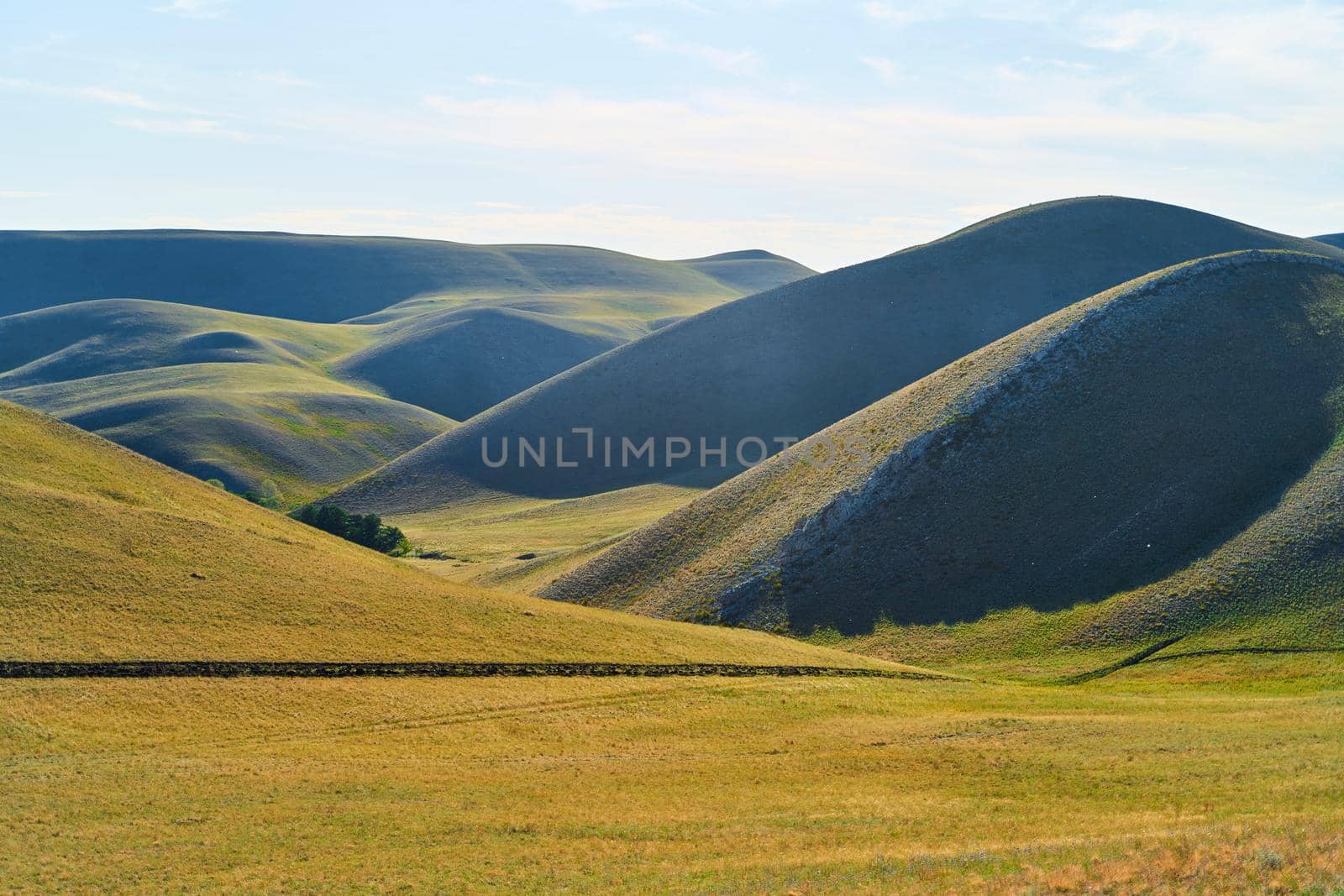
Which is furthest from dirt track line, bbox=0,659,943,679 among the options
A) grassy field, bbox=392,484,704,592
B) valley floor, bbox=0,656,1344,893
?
grassy field, bbox=392,484,704,592

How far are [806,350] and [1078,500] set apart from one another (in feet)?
275

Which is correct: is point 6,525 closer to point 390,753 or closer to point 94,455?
point 94,455

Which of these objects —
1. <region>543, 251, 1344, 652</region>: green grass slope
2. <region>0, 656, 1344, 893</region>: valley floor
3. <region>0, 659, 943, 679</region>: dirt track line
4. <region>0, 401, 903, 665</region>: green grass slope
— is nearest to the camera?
<region>0, 656, 1344, 893</region>: valley floor

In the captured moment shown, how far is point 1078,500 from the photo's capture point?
73.6 metres

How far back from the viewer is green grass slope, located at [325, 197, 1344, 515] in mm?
147375

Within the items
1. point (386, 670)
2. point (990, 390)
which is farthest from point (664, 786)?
point (990, 390)

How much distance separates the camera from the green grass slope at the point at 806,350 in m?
147

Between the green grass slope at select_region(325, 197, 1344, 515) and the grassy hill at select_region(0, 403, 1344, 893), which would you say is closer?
the grassy hill at select_region(0, 403, 1344, 893)

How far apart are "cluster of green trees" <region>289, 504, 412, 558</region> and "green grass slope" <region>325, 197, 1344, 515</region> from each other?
32720mm

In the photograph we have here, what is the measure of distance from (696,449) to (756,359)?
19.5m

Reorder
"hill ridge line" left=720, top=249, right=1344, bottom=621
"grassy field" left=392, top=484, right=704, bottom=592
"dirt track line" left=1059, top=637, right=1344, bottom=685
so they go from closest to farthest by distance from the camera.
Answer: "dirt track line" left=1059, top=637, right=1344, bottom=685 < "hill ridge line" left=720, top=249, right=1344, bottom=621 < "grassy field" left=392, top=484, right=704, bottom=592

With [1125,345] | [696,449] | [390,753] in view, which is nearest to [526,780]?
[390,753]

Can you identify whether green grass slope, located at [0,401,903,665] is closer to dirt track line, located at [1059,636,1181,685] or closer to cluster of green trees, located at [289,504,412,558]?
dirt track line, located at [1059,636,1181,685]

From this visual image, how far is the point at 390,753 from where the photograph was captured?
38.4 metres
